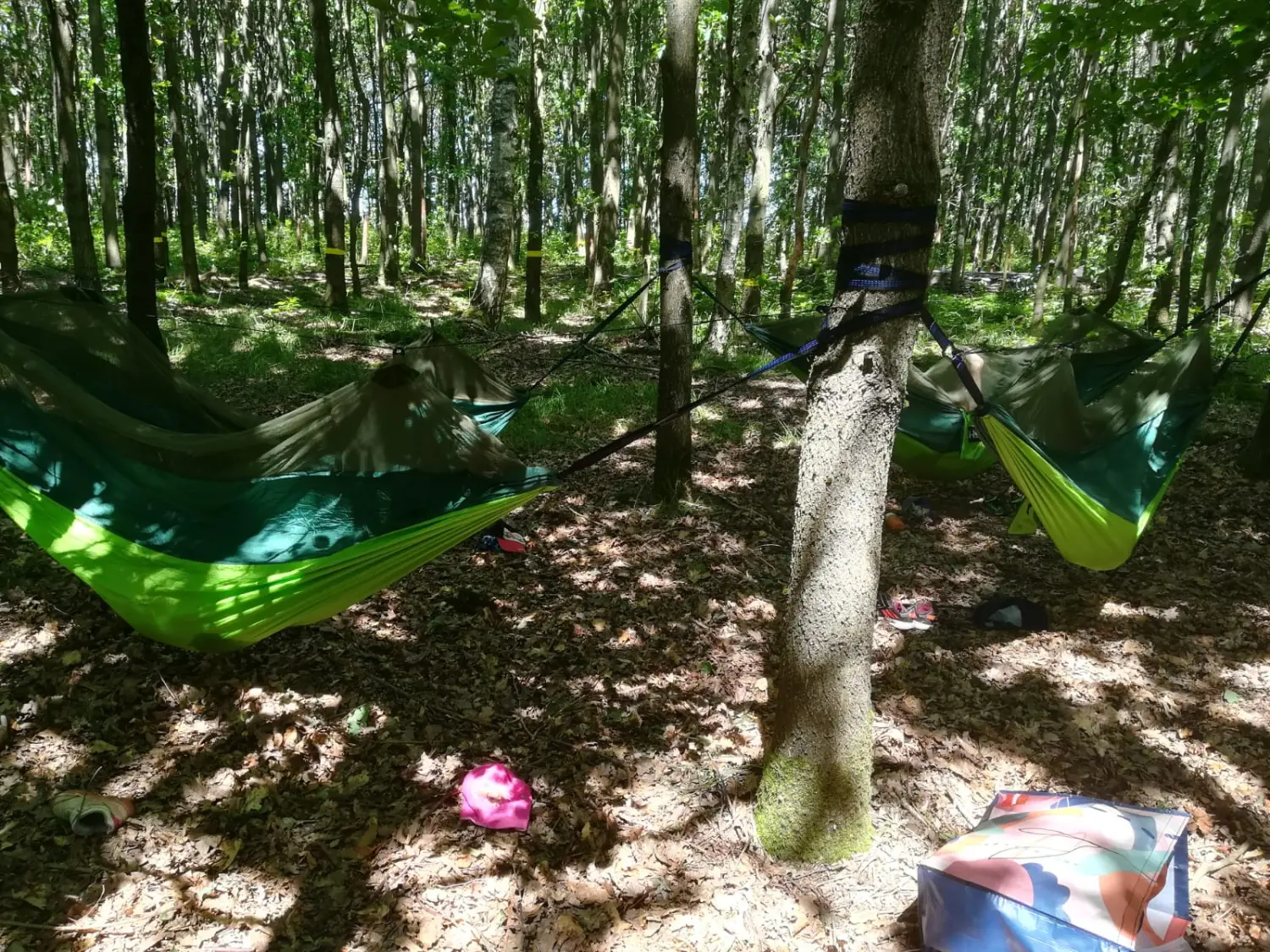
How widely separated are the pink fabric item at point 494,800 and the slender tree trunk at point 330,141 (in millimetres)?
7482

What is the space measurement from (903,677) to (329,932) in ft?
6.69

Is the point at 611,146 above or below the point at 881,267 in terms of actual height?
above

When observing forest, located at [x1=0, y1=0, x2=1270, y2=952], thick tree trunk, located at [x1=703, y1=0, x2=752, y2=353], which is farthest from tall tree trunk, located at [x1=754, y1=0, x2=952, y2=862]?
thick tree trunk, located at [x1=703, y1=0, x2=752, y2=353]

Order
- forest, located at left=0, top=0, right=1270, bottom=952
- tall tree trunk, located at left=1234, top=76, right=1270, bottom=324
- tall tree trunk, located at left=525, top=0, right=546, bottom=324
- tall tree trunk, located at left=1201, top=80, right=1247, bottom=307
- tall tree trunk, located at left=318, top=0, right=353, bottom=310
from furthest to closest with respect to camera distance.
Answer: tall tree trunk, located at left=525, top=0, right=546, bottom=324 → tall tree trunk, located at left=318, top=0, right=353, bottom=310 → tall tree trunk, located at left=1201, top=80, right=1247, bottom=307 → tall tree trunk, located at left=1234, top=76, right=1270, bottom=324 → forest, located at left=0, top=0, right=1270, bottom=952

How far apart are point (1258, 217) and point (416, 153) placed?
1158cm

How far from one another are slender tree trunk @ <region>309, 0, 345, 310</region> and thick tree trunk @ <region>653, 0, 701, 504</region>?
5.89m

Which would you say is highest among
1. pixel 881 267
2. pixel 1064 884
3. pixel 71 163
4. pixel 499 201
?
pixel 71 163

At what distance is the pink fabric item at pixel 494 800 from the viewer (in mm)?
2092

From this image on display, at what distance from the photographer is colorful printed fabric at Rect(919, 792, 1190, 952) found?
144 centimetres

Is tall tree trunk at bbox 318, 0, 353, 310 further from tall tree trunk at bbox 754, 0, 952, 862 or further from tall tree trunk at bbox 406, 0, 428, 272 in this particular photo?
tall tree trunk at bbox 754, 0, 952, 862

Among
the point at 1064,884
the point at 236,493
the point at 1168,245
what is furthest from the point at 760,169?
the point at 1064,884

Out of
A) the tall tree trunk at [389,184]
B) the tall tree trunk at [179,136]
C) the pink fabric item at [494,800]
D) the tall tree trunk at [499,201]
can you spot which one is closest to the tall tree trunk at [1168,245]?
the tall tree trunk at [499,201]

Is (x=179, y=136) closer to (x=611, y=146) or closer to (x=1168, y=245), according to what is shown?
(x=611, y=146)

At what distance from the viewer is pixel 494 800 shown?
2.14 metres
